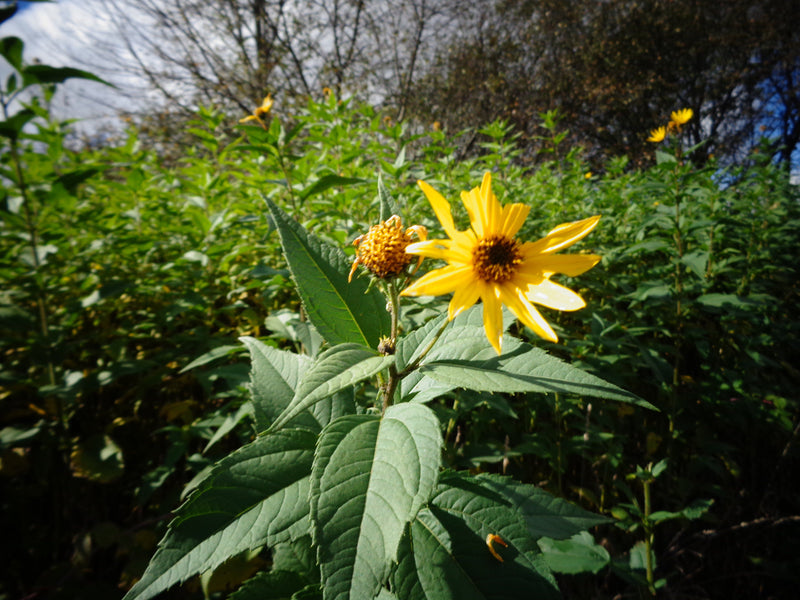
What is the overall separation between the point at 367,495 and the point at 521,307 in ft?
1.47

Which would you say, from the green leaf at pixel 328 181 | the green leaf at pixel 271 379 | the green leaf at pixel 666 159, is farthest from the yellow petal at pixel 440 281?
the green leaf at pixel 666 159

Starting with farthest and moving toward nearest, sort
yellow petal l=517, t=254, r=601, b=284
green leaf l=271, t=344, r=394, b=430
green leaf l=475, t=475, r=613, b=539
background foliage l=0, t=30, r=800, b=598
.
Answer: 1. background foliage l=0, t=30, r=800, b=598
2. green leaf l=475, t=475, r=613, b=539
3. yellow petal l=517, t=254, r=601, b=284
4. green leaf l=271, t=344, r=394, b=430

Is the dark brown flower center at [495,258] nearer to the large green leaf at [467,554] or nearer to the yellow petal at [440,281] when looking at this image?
the yellow petal at [440,281]

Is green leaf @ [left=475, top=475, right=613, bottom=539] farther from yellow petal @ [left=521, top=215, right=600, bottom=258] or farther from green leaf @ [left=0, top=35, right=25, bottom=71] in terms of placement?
green leaf @ [left=0, top=35, right=25, bottom=71]

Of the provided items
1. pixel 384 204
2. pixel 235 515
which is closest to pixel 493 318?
pixel 384 204

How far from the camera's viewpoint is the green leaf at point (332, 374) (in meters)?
0.48

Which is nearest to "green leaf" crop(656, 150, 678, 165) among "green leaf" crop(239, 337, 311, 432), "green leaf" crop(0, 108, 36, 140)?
"green leaf" crop(239, 337, 311, 432)

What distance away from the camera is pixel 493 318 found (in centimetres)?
70

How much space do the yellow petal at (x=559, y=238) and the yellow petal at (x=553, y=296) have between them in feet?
0.24

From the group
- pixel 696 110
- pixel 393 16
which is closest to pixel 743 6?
pixel 696 110

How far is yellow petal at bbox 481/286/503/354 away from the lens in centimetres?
63

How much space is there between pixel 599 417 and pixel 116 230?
8.66 feet

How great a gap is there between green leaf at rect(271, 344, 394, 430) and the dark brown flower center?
28cm

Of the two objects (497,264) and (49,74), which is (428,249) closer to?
(497,264)
